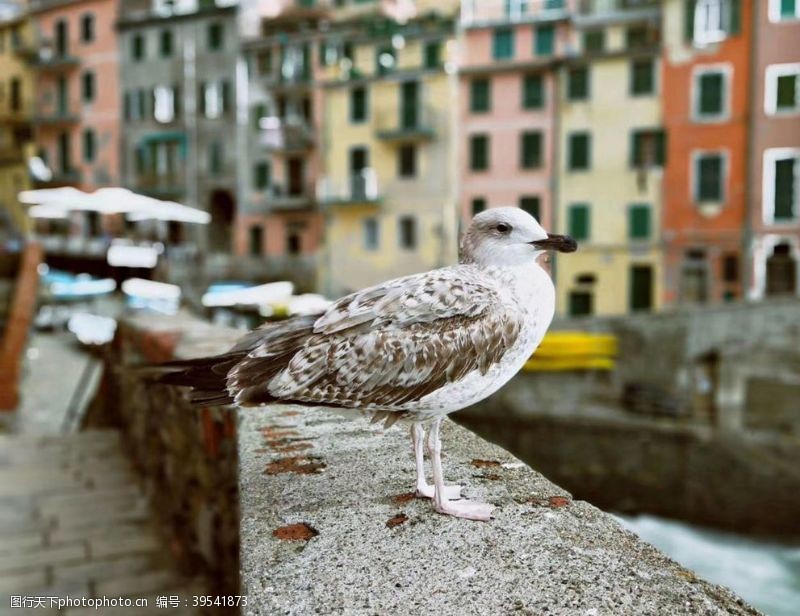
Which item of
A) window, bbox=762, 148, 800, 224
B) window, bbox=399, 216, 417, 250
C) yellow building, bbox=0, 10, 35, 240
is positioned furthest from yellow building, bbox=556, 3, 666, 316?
yellow building, bbox=0, 10, 35, 240

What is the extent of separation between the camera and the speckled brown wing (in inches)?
60.2

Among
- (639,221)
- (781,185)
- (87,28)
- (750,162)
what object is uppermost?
(87,28)

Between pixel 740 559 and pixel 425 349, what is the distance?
41.0 feet

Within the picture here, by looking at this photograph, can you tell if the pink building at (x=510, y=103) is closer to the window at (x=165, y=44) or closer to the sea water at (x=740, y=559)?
the sea water at (x=740, y=559)

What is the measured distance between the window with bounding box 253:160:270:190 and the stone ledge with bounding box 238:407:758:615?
76.5ft

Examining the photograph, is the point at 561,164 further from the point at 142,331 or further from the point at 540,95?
the point at 142,331

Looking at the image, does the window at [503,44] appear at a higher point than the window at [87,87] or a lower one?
lower

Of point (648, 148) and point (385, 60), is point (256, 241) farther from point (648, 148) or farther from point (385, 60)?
point (648, 148)

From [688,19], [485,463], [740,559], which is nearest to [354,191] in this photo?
[688,19]

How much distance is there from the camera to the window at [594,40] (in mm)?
19609

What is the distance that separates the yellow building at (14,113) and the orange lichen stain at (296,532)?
31.3m

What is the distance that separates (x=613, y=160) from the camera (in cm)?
1989

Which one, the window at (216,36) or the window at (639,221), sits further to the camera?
the window at (216,36)

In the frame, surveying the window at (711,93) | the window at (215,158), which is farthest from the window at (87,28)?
the window at (711,93)
